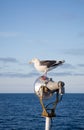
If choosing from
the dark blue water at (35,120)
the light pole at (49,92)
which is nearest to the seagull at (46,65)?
the light pole at (49,92)

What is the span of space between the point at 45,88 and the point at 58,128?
53652 millimetres

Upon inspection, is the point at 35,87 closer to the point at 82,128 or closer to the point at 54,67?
the point at 54,67

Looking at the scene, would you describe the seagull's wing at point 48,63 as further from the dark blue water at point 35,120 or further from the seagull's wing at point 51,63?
the dark blue water at point 35,120

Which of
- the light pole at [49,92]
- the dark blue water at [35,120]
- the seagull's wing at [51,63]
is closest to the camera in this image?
the light pole at [49,92]

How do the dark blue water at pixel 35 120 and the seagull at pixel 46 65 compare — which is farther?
the dark blue water at pixel 35 120

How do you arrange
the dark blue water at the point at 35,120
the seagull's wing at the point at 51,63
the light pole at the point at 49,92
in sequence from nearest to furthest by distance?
the light pole at the point at 49,92, the seagull's wing at the point at 51,63, the dark blue water at the point at 35,120

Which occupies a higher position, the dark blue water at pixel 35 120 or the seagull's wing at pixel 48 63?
the seagull's wing at pixel 48 63

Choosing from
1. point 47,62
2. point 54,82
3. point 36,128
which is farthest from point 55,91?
point 36,128

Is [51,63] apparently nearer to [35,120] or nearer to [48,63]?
[48,63]

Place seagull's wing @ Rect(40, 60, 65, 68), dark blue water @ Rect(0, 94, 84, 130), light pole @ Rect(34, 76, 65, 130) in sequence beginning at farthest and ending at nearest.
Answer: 1. dark blue water @ Rect(0, 94, 84, 130)
2. seagull's wing @ Rect(40, 60, 65, 68)
3. light pole @ Rect(34, 76, 65, 130)

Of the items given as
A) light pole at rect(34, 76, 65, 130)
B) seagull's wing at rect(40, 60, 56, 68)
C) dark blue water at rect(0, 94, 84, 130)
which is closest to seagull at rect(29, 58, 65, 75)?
seagull's wing at rect(40, 60, 56, 68)

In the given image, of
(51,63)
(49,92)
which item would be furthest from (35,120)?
(49,92)

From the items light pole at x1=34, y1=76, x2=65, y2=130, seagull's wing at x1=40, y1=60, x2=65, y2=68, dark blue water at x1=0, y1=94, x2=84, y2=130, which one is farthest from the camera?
dark blue water at x1=0, y1=94, x2=84, y2=130

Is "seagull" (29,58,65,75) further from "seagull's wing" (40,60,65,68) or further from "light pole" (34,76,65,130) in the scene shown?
"light pole" (34,76,65,130)
